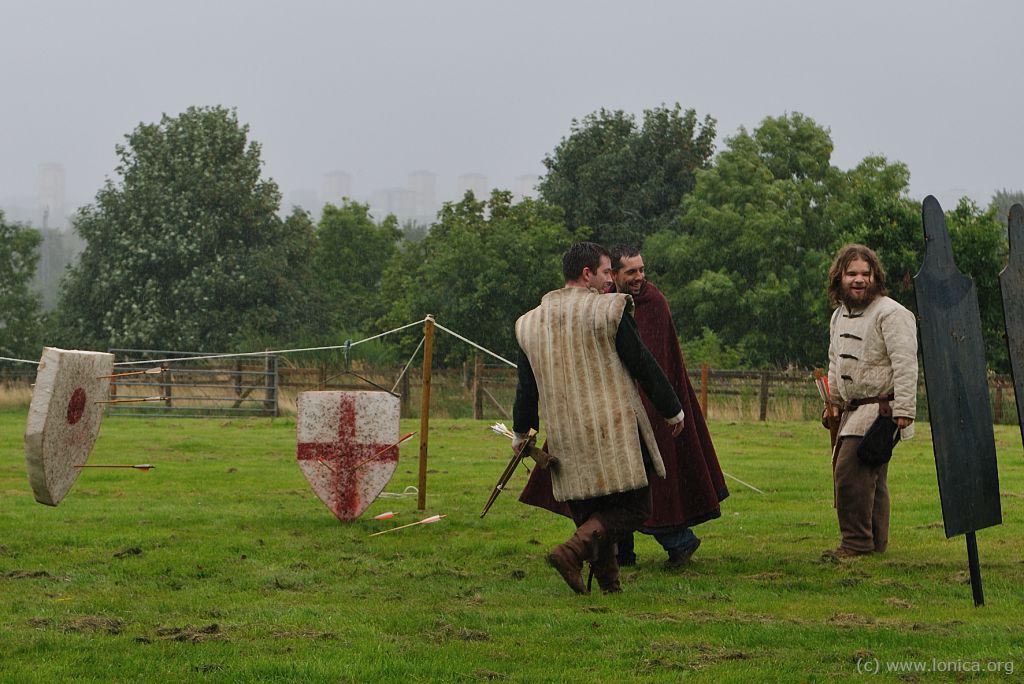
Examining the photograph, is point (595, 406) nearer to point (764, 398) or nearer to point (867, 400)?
point (867, 400)

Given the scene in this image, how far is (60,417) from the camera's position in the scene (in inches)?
316

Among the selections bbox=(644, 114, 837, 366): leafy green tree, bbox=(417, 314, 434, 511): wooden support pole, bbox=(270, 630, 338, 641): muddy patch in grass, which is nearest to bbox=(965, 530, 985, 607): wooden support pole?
bbox=(270, 630, 338, 641): muddy patch in grass

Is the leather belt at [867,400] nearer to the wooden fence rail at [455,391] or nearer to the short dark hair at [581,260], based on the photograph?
the short dark hair at [581,260]

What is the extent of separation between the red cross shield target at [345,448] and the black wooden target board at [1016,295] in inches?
203

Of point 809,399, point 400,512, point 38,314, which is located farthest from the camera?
point 38,314

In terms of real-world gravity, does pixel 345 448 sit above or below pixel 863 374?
below

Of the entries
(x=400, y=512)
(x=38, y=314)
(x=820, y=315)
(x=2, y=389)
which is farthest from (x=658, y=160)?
(x=400, y=512)

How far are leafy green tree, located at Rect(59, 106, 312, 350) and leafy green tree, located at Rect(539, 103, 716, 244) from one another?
35.6ft

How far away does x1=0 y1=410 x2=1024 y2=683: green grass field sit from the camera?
482 cm

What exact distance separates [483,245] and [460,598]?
32.7 m

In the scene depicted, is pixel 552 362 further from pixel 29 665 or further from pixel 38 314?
pixel 38 314

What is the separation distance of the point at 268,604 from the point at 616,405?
1.88m

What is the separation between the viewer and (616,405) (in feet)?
20.9

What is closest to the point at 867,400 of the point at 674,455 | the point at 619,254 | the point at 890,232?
the point at 674,455
